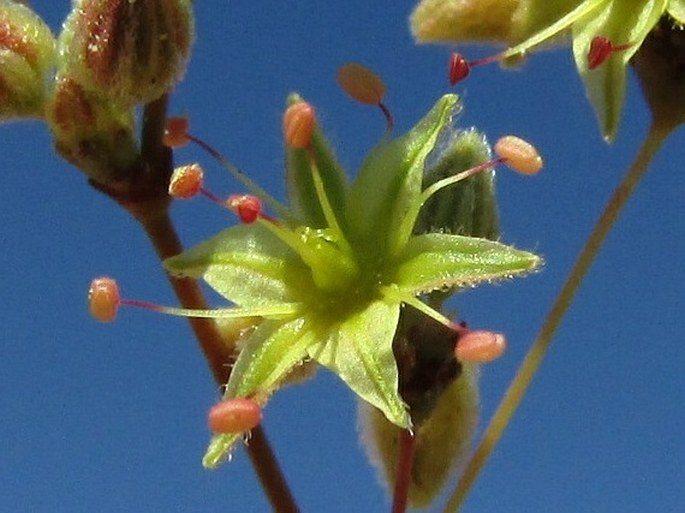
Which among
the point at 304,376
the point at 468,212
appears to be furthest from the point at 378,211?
the point at 304,376

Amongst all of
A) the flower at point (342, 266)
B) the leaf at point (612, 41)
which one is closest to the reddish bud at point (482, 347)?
the flower at point (342, 266)

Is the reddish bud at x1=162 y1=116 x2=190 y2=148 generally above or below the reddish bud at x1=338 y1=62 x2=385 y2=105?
below

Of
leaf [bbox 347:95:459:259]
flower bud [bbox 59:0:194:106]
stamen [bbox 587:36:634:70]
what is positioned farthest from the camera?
leaf [bbox 347:95:459:259]

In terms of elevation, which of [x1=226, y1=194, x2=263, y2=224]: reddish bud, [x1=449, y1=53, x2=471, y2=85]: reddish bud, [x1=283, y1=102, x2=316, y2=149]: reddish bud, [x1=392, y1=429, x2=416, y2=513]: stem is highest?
[x1=449, y1=53, x2=471, y2=85]: reddish bud

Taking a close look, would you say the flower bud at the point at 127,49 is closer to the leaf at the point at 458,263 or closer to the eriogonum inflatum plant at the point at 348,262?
the eriogonum inflatum plant at the point at 348,262

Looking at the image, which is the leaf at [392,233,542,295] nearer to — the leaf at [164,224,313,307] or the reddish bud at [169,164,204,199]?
the leaf at [164,224,313,307]

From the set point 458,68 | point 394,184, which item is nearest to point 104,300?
point 394,184

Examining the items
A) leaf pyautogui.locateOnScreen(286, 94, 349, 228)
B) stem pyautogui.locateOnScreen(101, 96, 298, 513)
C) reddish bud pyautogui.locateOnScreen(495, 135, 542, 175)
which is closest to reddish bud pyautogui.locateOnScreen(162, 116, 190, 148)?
stem pyautogui.locateOnScreen(101, 96, 298, 513)

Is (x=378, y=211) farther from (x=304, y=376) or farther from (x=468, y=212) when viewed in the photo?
(x=304, y=376)
